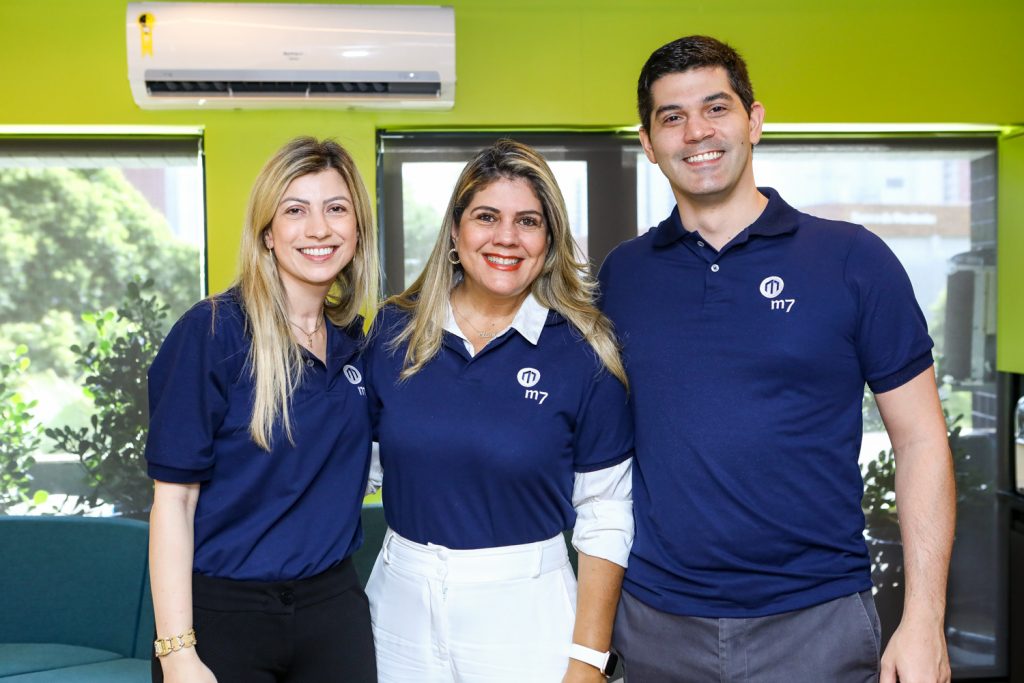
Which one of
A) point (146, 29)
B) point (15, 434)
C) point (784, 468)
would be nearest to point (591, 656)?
point (784, 468)

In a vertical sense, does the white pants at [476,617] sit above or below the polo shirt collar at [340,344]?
below

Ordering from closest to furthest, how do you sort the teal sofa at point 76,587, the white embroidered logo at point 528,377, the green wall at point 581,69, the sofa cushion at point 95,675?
the white embroidered logo at point 528,377 → the sofa cushion at point 95,675 → the teal sofa at point 76,587 → the green wall at point 581,69

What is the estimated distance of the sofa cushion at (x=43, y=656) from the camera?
9.82ft

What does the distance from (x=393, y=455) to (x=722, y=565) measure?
644 millimetres

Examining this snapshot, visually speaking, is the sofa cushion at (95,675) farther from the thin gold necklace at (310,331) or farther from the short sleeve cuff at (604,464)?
the short sleeve cuff at (604,464)

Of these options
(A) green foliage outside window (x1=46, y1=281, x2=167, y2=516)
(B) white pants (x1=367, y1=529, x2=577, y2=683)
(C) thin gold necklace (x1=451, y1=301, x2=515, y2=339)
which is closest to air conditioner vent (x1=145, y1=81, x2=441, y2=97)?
(A) green foliage outside window (x1=46, y1=281, x2=167, y2=516)

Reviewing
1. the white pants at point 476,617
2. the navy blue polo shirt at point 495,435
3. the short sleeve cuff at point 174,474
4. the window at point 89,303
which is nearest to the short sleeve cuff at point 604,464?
the navy blue polo shirt at point 495,435

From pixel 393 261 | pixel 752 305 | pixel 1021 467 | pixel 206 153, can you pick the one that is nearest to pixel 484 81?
pixel 393 261

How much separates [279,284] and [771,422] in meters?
0.95

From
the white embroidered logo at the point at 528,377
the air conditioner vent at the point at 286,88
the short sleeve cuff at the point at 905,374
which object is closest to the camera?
the short sleeve cuff at the point at 905,374

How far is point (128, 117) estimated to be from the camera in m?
3.55

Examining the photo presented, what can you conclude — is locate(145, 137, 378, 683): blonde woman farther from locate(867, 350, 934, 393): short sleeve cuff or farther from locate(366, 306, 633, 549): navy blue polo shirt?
locate(867, 350, 934, 393): short sleeve cuff

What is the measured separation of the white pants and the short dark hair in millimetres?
958

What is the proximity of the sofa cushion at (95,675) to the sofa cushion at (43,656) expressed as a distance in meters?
0.03
